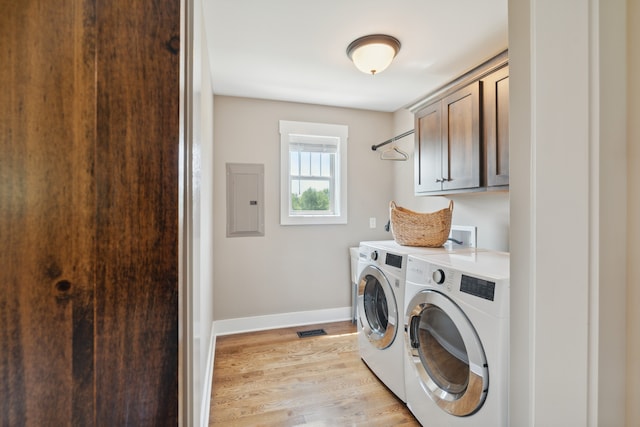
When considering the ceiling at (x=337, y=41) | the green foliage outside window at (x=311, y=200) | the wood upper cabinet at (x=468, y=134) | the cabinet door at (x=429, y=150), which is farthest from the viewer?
the green foliage outside window at (x=311, y=200)

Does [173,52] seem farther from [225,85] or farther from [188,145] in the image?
[225,85]

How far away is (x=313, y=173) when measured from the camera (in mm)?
3227

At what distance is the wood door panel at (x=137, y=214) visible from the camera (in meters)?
0.45

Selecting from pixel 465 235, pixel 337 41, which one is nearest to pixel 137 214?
pixel 337 41

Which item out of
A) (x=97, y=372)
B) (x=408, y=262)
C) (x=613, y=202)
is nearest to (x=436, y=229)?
(x=408, y=262)

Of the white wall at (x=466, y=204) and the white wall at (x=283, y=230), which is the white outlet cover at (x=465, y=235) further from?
the white wall at (x=283, y=230)

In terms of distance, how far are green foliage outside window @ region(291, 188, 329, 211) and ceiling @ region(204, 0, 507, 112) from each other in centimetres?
104

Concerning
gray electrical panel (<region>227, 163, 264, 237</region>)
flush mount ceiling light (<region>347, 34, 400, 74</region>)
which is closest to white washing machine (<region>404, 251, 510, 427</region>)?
flush mount ceiling light (<region>347, 34, 400, 74</region>)

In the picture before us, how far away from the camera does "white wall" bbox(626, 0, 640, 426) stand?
60 centimetres

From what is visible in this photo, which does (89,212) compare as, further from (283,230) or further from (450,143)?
(283,230)

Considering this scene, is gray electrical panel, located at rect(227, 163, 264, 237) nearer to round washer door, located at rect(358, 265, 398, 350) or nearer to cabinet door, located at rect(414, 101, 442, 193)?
round washer door, located at rect(358, 265, 398, 350)

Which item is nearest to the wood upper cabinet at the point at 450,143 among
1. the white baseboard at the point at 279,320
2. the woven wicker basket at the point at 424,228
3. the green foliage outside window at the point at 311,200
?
the woven wicker basket at the point at 424,228

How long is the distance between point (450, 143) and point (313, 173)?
1512 millimetres

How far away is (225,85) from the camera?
264 cm
